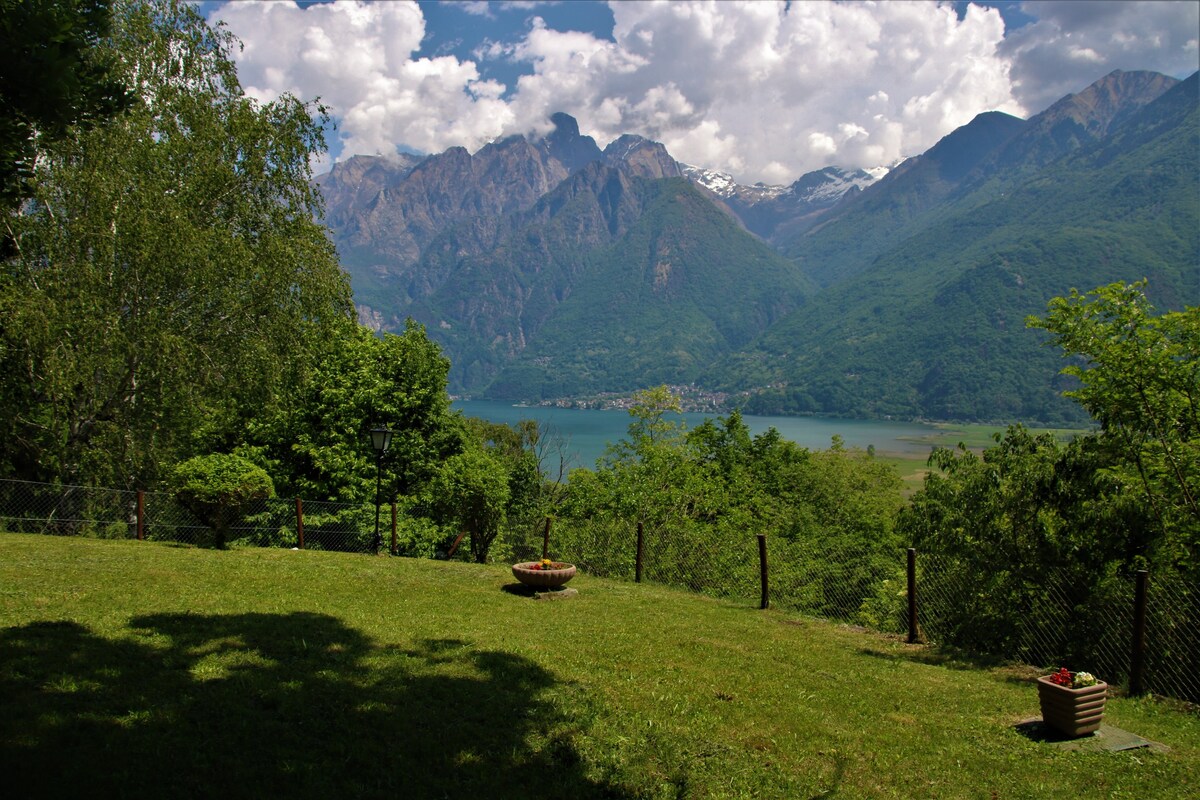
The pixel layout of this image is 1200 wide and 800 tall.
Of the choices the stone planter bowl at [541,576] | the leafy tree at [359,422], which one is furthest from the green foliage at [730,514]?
the leafy tree at [359,422]

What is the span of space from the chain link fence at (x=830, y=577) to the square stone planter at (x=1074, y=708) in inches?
96.4

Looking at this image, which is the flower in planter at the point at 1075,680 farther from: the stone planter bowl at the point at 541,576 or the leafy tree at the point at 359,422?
the leafy tree at the point at 359,422

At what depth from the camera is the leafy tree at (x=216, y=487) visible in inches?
562

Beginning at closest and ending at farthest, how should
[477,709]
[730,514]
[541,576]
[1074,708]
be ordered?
1. [477,709]
2. [1074,708]
3. [541,576]
4. [730,514]

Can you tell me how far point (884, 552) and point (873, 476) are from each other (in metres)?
16.1

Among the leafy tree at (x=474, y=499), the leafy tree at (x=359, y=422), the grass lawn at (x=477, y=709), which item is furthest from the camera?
the leafy tree at (x=359, y=422)

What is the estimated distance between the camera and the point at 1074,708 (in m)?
6.32

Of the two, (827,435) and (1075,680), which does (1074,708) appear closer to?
(1075,680)

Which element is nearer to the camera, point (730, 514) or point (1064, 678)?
point (1064, 678)

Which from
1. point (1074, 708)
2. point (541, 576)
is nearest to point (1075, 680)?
point (1074, 708)

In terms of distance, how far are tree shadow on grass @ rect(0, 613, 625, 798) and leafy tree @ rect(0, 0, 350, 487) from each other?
40.9ft

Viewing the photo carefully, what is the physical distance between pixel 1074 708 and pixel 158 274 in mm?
20560

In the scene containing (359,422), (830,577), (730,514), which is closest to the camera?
(830,577)

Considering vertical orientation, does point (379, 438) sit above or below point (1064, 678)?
above
